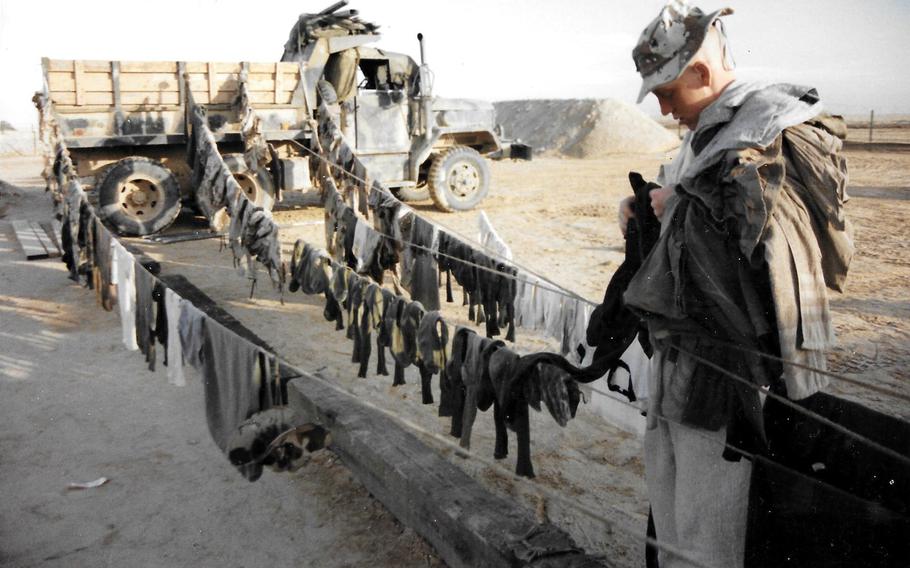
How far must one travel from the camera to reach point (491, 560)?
3.04m

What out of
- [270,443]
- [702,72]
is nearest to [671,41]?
[702,72]

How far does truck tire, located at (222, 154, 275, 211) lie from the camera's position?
1223 cm

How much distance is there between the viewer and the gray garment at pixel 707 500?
242 centimetres

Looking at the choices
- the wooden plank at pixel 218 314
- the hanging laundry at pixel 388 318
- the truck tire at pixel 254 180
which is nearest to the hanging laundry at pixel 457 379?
the hanging laundry at pixel 388 318

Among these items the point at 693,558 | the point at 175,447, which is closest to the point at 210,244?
the point at 175,447

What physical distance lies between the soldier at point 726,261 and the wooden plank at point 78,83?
1131cm

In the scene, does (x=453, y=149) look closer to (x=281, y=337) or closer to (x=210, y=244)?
(x=210, y=244)

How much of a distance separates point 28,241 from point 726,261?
1284 cm

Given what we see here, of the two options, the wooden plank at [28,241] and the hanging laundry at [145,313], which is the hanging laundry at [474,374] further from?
the wooden plank at [28,241]

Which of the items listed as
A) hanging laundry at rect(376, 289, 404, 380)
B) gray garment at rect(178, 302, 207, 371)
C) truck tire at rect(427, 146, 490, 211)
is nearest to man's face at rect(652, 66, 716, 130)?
hanging laundry at rect(376, 289, 404, 380)

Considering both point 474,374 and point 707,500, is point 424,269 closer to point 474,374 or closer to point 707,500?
point 474,374

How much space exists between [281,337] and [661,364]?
17.7 feet

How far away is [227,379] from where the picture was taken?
176 inches

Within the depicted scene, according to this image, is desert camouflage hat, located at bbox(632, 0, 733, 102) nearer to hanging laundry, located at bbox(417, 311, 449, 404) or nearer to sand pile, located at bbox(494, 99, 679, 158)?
hanging laundry, located at bbox(417, 311, 449, 404)
